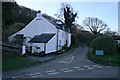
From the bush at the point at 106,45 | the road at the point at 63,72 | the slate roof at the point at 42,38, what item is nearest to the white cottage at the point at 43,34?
the slate roof at the point at 42,38

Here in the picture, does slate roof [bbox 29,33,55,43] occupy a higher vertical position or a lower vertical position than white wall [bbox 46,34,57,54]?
higher

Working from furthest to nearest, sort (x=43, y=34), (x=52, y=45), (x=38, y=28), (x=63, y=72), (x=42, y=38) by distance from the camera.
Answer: (x=38, y=28) → (x=43, y=34) → (x=52, y=45) → (x=42, y=38) → (x=63, y=72)

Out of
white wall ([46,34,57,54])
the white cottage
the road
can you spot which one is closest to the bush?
white wall ([46,34,57,54])

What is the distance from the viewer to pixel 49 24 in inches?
1727

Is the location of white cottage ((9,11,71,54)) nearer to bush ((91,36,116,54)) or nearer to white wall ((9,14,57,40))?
white wall ((9,14,57,40))

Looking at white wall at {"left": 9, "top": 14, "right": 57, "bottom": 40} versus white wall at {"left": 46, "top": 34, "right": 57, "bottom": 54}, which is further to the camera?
white wall at {"left": 9, "top": 14, "right": 57, "bottom": 40}

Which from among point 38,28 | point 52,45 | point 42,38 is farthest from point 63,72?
point 38,28

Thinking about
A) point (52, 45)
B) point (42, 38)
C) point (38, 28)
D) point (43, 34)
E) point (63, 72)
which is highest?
point (38, 28)

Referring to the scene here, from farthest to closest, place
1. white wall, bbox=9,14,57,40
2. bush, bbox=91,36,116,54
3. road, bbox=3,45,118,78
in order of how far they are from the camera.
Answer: white wall, bbox=9,14,57,40
bush, bbox=91,36,116,54
road, bbox=3,45,118,78

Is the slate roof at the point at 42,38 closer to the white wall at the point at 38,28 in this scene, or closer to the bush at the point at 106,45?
the white wall at the point at 38,28

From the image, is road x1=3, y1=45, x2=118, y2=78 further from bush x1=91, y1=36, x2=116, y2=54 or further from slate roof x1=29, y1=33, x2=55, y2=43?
slate roof x1=29, y1=33, x2=55, y2=43

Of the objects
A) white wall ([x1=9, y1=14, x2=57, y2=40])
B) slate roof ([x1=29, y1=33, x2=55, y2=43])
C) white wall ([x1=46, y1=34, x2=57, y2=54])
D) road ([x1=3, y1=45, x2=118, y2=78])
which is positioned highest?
white wall ([x1=9, y1=14, x2=57, y2=40])

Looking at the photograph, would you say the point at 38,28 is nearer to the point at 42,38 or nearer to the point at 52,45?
the point at 42,38

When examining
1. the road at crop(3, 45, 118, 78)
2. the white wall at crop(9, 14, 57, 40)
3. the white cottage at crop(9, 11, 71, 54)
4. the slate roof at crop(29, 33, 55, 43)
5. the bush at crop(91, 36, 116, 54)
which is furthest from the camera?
the white wall at crop(9, 14, 57, 40)
